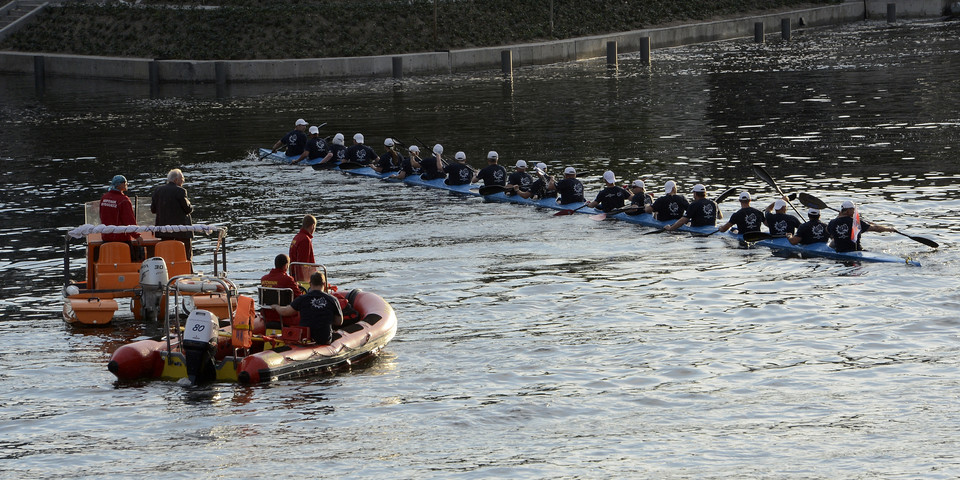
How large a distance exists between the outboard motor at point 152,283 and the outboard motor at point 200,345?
11.3ft

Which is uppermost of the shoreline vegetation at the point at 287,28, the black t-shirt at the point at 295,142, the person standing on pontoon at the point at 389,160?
the shoreline vegetation at the point at 287,28

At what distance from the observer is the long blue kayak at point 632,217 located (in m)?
24.0

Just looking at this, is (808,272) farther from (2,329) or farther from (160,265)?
(2,329)

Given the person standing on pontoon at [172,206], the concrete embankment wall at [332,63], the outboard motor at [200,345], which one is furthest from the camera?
the concrete embankment wall at [332,63]

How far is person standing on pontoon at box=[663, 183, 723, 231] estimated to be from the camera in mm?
27047

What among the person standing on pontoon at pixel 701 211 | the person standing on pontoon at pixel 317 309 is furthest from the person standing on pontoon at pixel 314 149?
the person standing on pontoon at pixel 317 309

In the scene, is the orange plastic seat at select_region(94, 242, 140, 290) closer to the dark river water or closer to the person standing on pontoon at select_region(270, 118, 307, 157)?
the dark river water

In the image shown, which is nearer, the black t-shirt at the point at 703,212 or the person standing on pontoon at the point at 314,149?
the black t-shirt at the point at 703,212

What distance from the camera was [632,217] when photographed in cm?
2867

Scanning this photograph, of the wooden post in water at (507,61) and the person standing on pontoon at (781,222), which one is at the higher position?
the wooden post in water at (507,61)

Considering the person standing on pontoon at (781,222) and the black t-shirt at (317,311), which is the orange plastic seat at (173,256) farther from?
the person standing on pontoon at (781,222)

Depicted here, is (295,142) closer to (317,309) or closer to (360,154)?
(360,154)

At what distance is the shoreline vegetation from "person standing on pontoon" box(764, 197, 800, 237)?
36637mm

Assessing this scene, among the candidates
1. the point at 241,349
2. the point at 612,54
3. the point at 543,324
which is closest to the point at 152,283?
the point at 241,349
